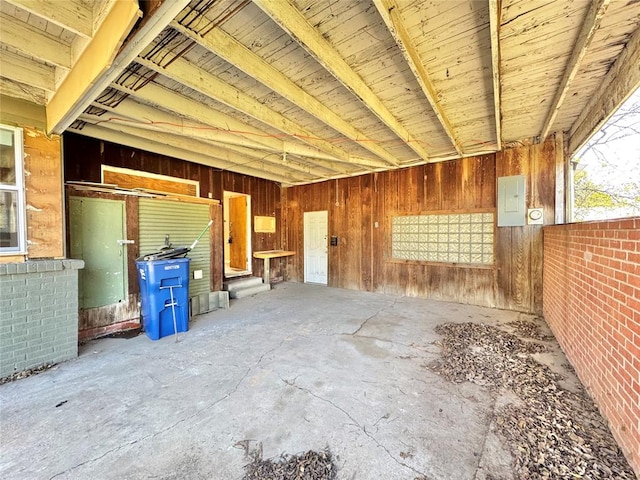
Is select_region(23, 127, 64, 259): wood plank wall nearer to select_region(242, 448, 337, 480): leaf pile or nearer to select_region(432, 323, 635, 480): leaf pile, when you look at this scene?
select_region(242, 448, 337, 480): leaf pile

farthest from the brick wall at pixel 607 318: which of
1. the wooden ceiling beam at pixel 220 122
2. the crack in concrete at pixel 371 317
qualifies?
the wooden ceiling beam at pixel 220 122

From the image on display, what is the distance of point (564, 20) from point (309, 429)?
351 cm

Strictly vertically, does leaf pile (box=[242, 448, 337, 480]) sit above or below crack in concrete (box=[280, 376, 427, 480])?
above

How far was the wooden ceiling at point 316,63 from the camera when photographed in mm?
1782

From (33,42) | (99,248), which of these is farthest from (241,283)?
(33,42)

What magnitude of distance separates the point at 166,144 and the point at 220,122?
4.11 feet

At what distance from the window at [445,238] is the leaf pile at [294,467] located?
4378mm

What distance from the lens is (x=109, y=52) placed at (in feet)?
5.46

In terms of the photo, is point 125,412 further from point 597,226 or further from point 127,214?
point 597,226

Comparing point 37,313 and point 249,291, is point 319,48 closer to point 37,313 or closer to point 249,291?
point 37,313

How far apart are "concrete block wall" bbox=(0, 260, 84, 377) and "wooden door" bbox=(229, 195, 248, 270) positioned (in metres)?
3.90

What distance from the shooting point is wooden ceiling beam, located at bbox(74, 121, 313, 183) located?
3.42 m

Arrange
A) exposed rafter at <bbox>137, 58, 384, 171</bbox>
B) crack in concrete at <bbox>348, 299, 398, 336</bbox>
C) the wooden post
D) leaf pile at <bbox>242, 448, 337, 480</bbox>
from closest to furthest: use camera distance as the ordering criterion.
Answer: leaf pile at <bbox>242, 448, 337, 480</bbox>
exposed rafter at <bbox>137, 58, 384, 171</bbox>
crack in concrete at <bbox>348, 299, 398, 336</bbox>
the wooden post

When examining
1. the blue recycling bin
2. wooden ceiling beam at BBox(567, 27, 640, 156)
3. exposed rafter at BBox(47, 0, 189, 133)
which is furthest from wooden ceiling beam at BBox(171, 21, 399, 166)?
wooden ceiling beam at BBox(567, 27, 640, 156)
